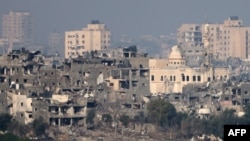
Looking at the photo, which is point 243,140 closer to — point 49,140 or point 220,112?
point 49,140

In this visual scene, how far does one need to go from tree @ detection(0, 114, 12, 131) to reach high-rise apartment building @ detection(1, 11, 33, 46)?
107m

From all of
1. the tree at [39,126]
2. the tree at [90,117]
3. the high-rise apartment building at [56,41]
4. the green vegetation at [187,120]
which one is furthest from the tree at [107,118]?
the high-rise apartment building at [56,41]

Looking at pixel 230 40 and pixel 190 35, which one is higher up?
pixel 190 35

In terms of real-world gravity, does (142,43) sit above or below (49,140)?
above

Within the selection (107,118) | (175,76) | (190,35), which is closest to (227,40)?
(190,35)

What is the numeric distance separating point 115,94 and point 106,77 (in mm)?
2893

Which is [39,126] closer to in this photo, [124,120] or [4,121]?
[4,121]

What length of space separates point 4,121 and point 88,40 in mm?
65663

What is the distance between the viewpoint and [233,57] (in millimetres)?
111875

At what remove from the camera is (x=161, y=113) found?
4941cm

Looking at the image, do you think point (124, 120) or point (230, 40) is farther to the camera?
point (230, 40)

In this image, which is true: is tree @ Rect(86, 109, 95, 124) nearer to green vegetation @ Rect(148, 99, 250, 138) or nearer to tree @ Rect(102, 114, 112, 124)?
tree @ Rect(102, 114, 112, 124)

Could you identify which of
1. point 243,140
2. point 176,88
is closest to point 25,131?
point 176,88

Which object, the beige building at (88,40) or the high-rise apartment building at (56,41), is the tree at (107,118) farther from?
the high-rise apartment building at (56,41)
